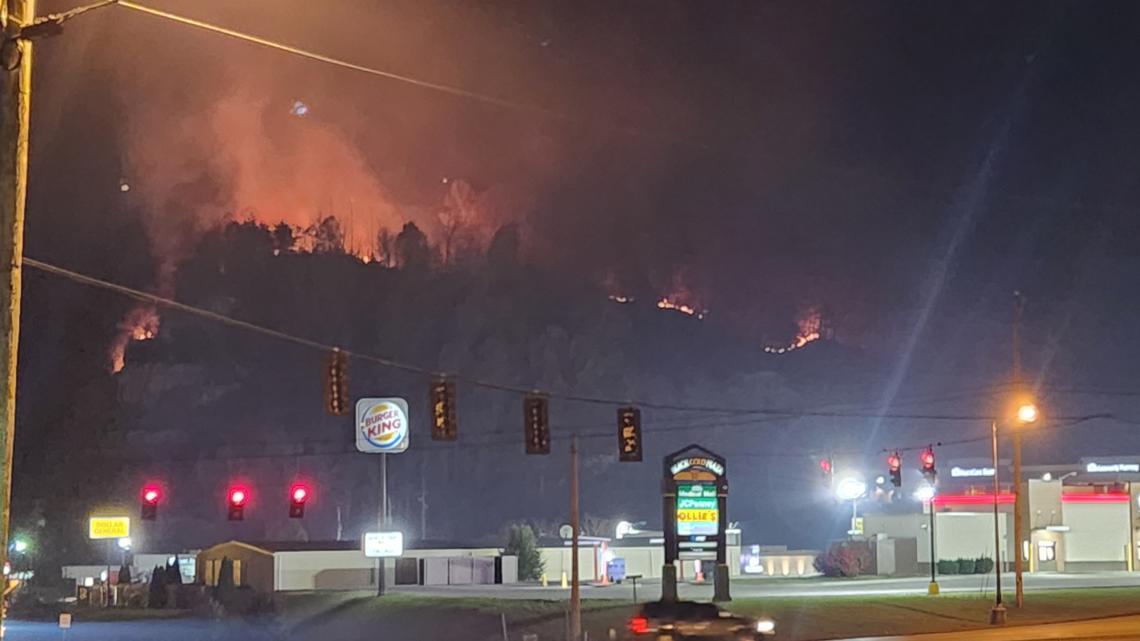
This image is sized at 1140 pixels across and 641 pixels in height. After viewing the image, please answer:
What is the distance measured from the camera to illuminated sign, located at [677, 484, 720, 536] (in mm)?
48250

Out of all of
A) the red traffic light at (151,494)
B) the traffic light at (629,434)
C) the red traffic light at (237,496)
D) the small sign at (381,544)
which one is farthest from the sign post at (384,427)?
the traffic light at (629,434)

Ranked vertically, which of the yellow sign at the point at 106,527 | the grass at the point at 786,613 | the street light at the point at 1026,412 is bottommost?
the grass at the point at 786,613

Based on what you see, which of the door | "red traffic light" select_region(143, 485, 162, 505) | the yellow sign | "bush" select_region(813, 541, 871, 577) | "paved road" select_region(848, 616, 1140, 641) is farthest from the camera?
the door

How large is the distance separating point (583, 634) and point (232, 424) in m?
165

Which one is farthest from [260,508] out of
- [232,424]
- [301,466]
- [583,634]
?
[583,634]

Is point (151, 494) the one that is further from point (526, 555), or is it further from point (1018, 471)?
point (526, 555)

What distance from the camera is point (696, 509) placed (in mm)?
48469

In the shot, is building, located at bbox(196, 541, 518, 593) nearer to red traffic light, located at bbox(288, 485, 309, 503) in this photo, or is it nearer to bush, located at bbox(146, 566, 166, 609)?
bush, located at bbox(146, 566, 166, 609)

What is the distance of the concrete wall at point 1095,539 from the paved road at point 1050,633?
50.9 metres

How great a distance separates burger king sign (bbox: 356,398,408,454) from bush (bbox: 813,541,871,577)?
26.9 metres

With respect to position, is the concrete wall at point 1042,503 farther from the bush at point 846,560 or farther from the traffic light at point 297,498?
the traffic light at point 297,498

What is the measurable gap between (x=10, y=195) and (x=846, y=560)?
70.6 metres

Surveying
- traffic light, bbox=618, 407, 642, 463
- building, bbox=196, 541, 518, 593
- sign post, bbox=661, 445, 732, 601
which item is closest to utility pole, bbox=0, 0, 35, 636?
traffic light, bbox=618, 407, 642, 463

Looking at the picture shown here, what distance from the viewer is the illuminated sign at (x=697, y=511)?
48250 millimetres
